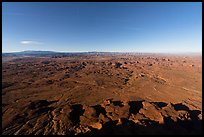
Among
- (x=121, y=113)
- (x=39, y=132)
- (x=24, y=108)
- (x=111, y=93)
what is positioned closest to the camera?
(x=39, y=132)

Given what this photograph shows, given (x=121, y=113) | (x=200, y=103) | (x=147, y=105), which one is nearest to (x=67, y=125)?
(x=121, y=113)

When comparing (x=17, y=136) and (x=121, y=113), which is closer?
(x=17, y=136)

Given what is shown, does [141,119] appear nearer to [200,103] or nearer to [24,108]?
[200,103]

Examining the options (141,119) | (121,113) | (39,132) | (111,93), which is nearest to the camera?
(39,132)

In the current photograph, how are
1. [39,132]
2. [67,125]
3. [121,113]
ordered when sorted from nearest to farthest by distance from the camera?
[39,132] < [67,125] < [121,113]

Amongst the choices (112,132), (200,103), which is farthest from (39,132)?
(200,103)

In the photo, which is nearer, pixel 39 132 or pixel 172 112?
pixel 39 132

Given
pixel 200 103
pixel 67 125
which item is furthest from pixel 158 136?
pixel 200 103

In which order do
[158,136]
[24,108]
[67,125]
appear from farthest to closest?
[24,108]
[67,125]
[158,136]

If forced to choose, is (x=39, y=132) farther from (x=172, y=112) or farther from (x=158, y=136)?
(x=172, y=112)
